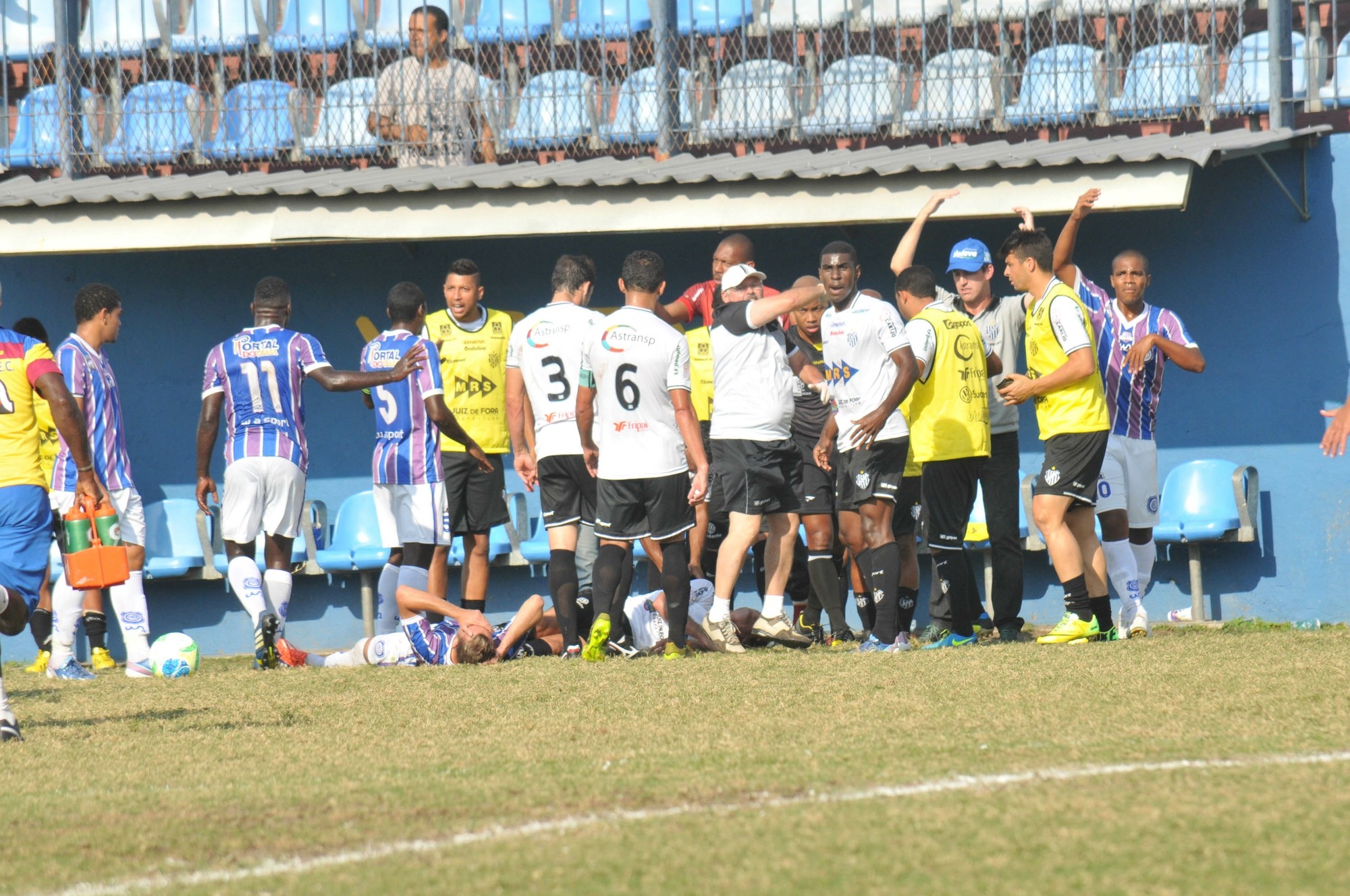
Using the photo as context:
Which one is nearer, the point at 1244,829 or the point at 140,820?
the point at 1244,829

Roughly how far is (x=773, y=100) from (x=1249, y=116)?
132 inches

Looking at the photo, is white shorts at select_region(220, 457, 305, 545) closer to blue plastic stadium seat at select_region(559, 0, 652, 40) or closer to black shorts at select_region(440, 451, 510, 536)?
black shorts at select_region(440, 451, 510, 536)

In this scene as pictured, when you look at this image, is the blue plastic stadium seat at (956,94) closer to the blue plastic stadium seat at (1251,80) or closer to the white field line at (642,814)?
the blue plastic stadium seat at (1251,80)

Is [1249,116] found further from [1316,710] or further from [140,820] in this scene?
[140,820]

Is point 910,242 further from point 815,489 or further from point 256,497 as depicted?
point 256,497

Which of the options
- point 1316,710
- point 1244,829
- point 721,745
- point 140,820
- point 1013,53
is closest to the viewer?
point 1244,829

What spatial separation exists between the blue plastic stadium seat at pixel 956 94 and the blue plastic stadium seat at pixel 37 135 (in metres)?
6.39

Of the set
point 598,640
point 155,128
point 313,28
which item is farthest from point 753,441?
point 155,128

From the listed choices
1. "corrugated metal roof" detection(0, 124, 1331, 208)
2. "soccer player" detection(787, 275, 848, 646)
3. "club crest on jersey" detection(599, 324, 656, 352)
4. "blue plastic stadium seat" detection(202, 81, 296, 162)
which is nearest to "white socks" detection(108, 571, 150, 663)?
"corrugated metal roof" detection(0, 124, 1331, 208)

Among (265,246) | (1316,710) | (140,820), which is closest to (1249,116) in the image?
(1316,710)

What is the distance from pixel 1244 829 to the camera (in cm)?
359

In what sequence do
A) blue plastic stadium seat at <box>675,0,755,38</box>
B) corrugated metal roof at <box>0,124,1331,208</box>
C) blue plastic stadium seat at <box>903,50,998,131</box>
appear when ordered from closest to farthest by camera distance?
corrugated metal roof at <box>0,124,1331,208</box> < blue plastic stadium seat at <box>903,50,998,131</box> < blue plastic stadium seat at <box>675,0,755,38</box>

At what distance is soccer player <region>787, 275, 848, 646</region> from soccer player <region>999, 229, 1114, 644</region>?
3.78ft

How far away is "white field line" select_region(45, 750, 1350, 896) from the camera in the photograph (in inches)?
139
